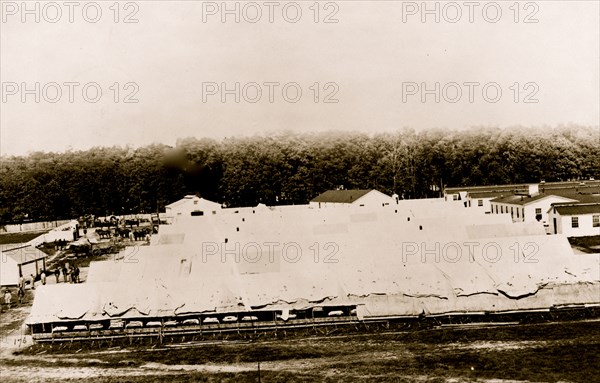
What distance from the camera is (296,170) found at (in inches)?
2726

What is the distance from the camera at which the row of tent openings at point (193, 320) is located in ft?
65.7

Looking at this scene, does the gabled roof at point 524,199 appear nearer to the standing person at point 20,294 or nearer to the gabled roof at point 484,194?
the gabled roof at point 484,194

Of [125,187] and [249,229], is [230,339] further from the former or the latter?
[125,187]

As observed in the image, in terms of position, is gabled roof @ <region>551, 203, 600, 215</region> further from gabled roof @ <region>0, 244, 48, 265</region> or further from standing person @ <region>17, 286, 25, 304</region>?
gabled roof @ <region>0, 244, 48, 265</region>

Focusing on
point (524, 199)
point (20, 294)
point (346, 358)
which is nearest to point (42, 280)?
point (20, 294)

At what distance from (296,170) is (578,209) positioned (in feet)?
129

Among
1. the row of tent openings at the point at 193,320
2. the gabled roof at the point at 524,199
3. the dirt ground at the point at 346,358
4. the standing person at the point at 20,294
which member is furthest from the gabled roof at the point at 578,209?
the standing person at the point at 20,294

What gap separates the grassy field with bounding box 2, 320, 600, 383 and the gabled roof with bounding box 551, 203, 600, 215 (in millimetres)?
17411

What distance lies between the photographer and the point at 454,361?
16.1 m

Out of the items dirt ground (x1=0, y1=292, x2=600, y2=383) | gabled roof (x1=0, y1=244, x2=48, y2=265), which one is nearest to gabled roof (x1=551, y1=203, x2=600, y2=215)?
dirt ground (x1=0, y1=292, x2=600, y2=383)

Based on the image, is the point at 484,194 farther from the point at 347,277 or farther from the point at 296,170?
the point at 347,277

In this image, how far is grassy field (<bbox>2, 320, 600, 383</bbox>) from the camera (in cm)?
1531

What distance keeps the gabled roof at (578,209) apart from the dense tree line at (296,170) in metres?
32.2

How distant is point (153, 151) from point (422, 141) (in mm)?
35848
